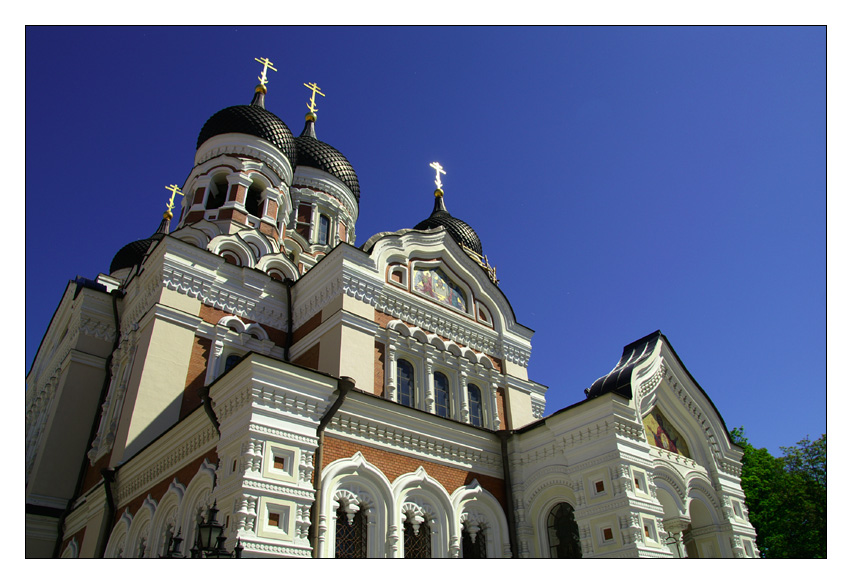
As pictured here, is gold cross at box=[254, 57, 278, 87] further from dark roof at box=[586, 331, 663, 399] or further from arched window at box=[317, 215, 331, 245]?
dark roof at box=[586, 331, 663, 399]

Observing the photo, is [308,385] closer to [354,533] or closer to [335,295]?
[354,533]

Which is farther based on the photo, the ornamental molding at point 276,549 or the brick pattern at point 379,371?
the brick pattern at point 379,371

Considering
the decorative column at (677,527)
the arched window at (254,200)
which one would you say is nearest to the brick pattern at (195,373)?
the arched window at (254,200)

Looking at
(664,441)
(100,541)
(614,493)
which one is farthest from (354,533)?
(664,441)

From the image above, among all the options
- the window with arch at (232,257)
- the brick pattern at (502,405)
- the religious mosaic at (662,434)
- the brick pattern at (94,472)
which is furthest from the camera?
the window with arch at (232,257)

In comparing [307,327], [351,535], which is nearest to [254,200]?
[307,327]

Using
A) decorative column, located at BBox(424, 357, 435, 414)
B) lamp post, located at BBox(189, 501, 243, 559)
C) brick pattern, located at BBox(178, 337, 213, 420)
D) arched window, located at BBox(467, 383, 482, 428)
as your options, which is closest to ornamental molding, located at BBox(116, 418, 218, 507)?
brick pattern, located at BBox(178, 337, 213, 420)

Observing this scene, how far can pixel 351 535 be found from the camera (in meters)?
8.91

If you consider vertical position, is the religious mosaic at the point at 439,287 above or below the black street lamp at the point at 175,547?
above

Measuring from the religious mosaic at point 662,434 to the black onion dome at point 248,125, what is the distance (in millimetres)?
14112

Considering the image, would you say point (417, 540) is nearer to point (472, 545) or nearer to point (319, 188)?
point (472, 545)

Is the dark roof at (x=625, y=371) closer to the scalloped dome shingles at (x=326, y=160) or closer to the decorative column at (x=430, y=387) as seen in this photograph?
the decorative column at (x=430, y=387)

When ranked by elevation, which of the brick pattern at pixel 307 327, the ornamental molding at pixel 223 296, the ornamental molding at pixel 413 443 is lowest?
the ornamental molding at pixel 413 443

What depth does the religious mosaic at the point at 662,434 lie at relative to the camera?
11.1 meters
